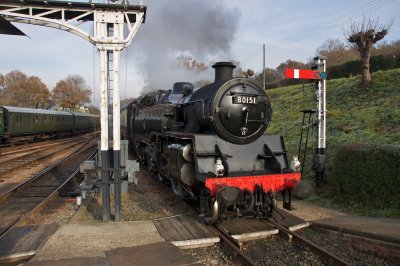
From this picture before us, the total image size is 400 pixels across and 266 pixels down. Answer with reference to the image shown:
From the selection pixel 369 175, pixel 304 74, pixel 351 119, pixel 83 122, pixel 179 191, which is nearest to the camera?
pixel 369 175

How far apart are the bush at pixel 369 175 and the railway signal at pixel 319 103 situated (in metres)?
0.89

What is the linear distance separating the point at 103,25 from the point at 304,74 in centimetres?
503

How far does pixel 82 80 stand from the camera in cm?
8506

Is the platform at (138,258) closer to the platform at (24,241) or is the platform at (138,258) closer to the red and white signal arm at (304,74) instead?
the platform at (24,241)

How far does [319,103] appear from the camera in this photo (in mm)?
9172

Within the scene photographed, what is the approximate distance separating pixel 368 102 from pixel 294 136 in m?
3.15

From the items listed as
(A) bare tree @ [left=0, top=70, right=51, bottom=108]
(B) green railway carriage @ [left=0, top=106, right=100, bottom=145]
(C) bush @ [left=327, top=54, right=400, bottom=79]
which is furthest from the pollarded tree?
(C) bush @ [left=327, top=54, right=400, bottom=79]

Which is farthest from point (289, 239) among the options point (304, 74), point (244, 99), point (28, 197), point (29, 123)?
point (29, 123)

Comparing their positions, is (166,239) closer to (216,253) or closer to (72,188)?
(216,253)

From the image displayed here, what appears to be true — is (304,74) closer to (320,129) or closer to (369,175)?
(320,129)

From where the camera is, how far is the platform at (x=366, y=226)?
5246 mm

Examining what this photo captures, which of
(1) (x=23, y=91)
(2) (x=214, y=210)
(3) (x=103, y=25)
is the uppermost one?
(1) (x=23, y=91)

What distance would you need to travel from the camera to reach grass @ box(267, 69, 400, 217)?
8242mm

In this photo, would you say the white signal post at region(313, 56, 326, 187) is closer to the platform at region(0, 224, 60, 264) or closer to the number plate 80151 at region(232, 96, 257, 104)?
the number plate 80151 at region(232, 96, 257, 104)
